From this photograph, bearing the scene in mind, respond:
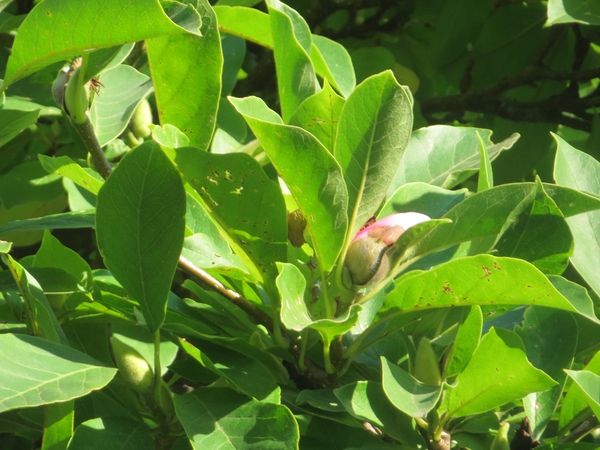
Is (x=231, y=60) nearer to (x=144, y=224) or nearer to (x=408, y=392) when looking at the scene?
(x=144, y=224)

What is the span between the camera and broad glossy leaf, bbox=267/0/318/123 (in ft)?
2.83

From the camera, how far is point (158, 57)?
0.85 m

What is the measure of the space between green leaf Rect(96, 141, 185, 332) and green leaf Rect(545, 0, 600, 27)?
83cm

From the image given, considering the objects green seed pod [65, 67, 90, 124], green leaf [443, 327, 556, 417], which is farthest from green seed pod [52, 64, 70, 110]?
green leaf [443, 327, 556, 417]

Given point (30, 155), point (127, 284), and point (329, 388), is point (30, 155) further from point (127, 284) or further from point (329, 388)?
point (329, 388)

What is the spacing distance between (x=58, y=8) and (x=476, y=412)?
2.04ft

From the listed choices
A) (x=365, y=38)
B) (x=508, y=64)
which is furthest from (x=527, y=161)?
(x=365, y=38)

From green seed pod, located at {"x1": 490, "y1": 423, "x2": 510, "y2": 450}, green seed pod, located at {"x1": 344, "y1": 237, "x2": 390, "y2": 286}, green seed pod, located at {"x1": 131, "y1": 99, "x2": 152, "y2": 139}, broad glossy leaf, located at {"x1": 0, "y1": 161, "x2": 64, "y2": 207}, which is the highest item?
green seed pod, located at {"x1": 344, "y1": 237, "x2": 390, "y2": 286}

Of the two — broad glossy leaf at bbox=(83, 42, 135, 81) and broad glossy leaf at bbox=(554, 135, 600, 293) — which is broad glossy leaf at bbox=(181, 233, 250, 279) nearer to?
broad glossy leaf at bbox=(83, 42, 135, 81)

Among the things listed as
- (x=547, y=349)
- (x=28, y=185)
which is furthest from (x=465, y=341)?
(x=28, y=185)

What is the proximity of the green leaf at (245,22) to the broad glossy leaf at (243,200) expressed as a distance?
1.38 ft

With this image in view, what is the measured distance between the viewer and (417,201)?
2.93 feet

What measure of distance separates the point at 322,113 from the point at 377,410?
1.09ft

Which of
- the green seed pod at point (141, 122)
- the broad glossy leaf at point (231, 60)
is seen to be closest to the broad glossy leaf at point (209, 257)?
the green seed pod at point (141, 122)
